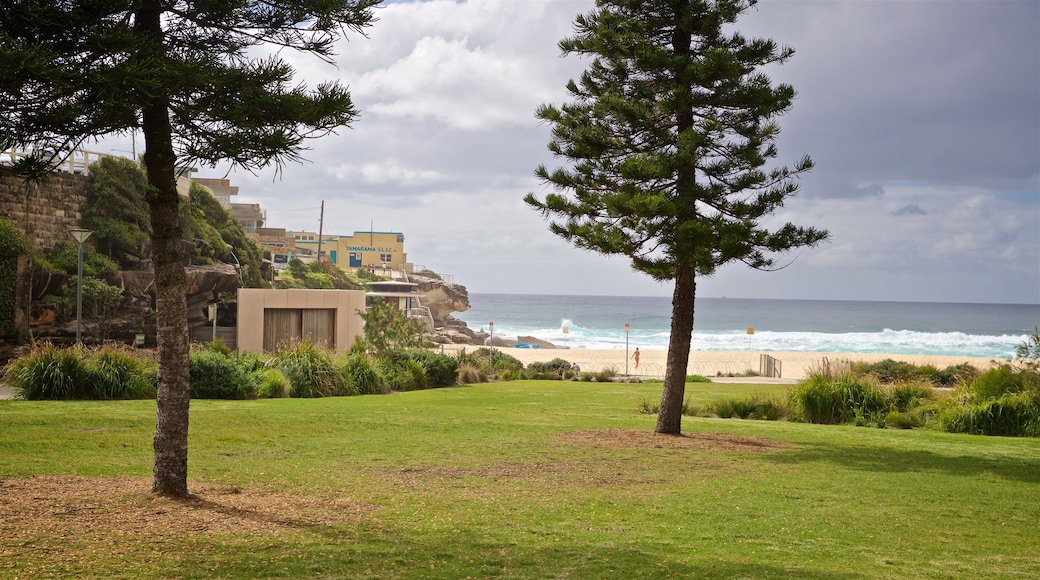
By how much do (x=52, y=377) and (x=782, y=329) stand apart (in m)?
92.9

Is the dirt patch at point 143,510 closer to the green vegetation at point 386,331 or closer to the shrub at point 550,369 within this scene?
the green vegetation at point 386,331

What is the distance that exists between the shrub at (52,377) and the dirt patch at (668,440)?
8608mm

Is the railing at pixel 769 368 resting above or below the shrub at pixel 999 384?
below

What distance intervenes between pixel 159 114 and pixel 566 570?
13.1ft

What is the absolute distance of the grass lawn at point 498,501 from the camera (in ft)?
15.9

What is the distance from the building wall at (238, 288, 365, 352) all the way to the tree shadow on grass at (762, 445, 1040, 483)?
712 inches

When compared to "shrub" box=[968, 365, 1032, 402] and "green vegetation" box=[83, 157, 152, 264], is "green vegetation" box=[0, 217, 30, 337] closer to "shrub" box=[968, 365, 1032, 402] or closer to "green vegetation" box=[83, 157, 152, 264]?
"green vegetation" box=[83, 157, 152, 264]

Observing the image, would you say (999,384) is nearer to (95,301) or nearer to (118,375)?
(118,375)

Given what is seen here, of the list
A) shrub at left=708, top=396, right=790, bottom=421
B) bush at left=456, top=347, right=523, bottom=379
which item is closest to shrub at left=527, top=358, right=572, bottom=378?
bush at left=456, top=347, right=523, bottom=379

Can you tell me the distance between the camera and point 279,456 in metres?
8.87

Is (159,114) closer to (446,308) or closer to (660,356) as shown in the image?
(660,356)

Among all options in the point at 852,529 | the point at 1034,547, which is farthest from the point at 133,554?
the point at 1034,547

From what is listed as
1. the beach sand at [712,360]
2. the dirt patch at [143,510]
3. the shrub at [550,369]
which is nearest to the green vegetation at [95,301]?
the shrub at [550,369]

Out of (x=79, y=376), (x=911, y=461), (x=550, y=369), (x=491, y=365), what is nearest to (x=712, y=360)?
(x=550, y=369)
